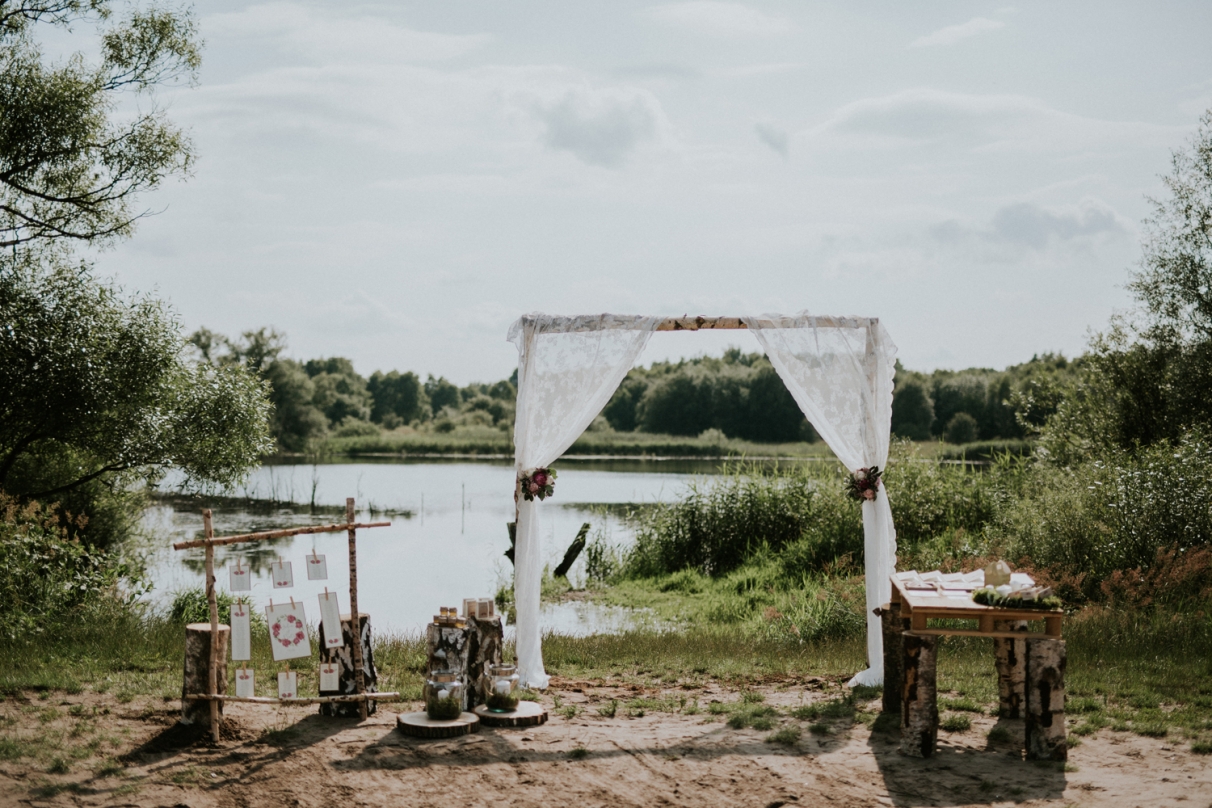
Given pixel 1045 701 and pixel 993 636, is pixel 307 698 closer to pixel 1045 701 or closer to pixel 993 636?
pixel 993 636

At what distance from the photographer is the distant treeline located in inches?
1590

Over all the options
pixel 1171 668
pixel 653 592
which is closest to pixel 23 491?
pixel 653 592

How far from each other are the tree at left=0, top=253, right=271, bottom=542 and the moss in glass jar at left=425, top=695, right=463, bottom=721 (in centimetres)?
771

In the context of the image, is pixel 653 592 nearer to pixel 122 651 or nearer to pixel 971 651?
pixel 971 651

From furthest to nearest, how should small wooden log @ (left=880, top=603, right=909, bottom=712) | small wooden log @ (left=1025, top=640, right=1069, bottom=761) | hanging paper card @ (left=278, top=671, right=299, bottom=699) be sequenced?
small wooden log @ (left=880, top=603, right=909, bottom=712)
hanging paper card @ (left=278, top=671, right=299, bottom=699)
small wooden log @ (left=1025, top=640, right=1069, bottom=761)

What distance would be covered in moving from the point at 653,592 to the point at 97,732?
27.1ft

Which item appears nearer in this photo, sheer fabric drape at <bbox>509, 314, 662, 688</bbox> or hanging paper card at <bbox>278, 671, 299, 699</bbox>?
hanging paper card at <bbox>278, 671, 299, 699</bbox>

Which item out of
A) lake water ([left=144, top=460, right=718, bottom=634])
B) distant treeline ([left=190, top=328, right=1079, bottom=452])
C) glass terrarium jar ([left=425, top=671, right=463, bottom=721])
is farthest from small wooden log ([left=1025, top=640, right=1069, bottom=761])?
distant treeline ([left=190, top=328, right=1079, bottom=452])

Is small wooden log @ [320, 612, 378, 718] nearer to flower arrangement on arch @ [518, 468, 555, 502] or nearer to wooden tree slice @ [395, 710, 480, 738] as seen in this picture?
wooden tree slice @ [395, 710, 480, 738]

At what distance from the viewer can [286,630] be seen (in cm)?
523

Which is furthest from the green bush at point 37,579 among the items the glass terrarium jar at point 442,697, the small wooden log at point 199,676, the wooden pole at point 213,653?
the glass terrarium jar at point 442,697

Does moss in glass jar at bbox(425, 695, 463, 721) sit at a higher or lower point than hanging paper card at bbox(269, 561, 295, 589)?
lower

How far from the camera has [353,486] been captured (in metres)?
25.8

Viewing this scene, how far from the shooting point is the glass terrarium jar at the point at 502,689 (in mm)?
5586
